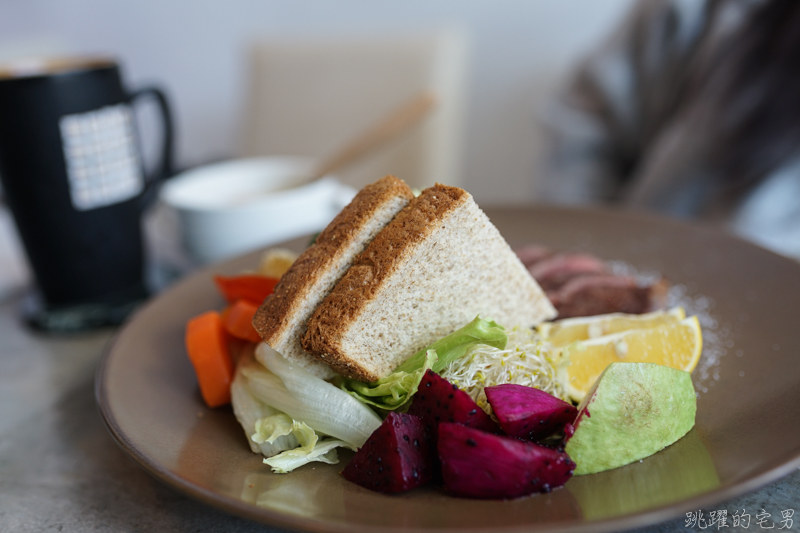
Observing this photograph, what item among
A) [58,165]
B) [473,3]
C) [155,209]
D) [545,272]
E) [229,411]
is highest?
[473,3]

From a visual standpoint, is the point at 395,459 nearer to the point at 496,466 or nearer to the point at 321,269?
the point at 496,466

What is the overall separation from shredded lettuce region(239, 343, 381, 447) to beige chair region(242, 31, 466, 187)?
69.4 inches

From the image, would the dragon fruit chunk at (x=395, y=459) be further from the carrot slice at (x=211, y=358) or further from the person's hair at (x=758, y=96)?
the person's hair at (x=758, y=96)

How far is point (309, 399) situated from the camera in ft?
3.07

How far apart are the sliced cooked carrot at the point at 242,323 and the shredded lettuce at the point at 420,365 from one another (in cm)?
20

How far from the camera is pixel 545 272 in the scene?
138cm

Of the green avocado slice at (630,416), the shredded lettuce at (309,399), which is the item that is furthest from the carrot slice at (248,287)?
the green avocado slice at (630,416)

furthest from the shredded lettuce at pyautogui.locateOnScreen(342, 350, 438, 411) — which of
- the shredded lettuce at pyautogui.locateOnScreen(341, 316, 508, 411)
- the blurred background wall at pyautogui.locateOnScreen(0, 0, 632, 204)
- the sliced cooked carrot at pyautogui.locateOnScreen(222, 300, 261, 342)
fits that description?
the blurred background wall at pyautogui.locateOnScreen(0, 0, 632, 204)

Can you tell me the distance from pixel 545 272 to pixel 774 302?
44cm

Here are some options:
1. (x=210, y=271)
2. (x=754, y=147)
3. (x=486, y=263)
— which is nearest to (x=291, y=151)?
(x=210, y=271)

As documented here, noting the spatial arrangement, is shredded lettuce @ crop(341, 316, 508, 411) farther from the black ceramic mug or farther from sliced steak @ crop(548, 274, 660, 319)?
the black ceramic mug

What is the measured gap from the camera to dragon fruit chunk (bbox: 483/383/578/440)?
31.2 inches

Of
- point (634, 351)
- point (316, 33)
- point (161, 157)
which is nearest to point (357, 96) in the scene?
point (316, 33)

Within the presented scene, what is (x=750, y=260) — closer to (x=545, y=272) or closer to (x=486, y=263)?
(x=545, y=272)
